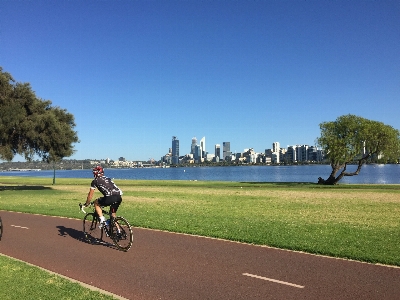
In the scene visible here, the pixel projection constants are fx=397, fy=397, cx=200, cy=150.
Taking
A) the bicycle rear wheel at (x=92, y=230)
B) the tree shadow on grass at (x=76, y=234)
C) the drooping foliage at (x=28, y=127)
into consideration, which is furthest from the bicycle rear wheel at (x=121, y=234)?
the drooping foliage at (x=28, y=127)

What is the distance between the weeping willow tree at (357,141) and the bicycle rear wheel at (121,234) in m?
43.7

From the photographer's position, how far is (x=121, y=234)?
9.95 metres

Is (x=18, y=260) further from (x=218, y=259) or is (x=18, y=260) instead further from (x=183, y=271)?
(x=218, y=259)

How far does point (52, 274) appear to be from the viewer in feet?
24.9

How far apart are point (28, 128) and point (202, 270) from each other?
30261mm

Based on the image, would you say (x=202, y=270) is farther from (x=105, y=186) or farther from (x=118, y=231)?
(x=105, y=186)

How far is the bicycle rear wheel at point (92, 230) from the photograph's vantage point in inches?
429

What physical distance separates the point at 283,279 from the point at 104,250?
4.92m

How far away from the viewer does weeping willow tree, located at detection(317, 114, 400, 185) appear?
1940 inches

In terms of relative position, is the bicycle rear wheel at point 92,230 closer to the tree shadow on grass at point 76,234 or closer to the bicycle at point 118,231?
the bicycle at point 118,231

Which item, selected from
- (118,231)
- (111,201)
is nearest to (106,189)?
(111,201)

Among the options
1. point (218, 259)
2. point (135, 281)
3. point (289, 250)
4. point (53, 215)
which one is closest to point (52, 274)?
point (135, 281)

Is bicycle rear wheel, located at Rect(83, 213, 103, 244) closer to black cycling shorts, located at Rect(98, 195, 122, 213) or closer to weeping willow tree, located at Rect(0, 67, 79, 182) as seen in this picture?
Result: black cycling shorts, located at Rect(98, 195, 122, 213)

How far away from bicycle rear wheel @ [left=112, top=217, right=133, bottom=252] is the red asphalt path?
0.22 meters
